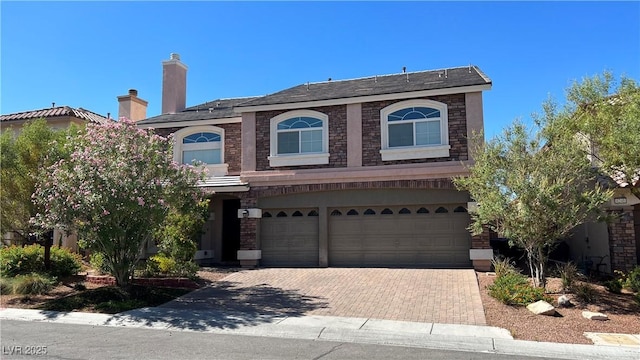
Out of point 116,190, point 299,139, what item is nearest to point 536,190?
point 299,139

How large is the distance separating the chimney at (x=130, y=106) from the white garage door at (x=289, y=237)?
382 inches

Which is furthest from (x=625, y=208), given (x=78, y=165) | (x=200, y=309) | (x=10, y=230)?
(x=10, y=230)

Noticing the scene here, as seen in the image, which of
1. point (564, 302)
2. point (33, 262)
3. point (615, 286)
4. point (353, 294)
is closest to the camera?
point (564, 302)

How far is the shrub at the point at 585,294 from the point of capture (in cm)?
1133

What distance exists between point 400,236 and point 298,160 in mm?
4442

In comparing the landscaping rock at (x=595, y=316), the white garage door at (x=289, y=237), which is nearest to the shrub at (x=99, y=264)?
the white garage door at (x=289, y=237)

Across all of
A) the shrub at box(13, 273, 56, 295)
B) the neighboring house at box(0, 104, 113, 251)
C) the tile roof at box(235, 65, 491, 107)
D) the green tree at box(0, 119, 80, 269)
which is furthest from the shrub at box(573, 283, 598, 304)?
the neighboring house at box(0, 104, 113, 251)

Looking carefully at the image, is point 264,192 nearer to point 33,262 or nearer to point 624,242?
point 33,262

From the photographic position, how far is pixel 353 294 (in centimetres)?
1266

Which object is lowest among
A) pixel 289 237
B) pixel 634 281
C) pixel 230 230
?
pixel 634 281

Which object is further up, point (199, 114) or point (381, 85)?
point (381, 85)

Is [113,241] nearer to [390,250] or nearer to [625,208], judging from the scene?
[390,250]

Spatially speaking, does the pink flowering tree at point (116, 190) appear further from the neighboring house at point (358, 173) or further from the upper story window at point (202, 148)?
the upper story window at point (202, 148)

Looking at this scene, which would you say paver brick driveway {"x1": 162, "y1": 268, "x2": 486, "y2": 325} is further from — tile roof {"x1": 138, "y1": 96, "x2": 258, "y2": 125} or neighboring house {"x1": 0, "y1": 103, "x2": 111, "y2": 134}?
neighboring house {"x1": 0, "y1": 103, "x2": 111, "y2": 134}
